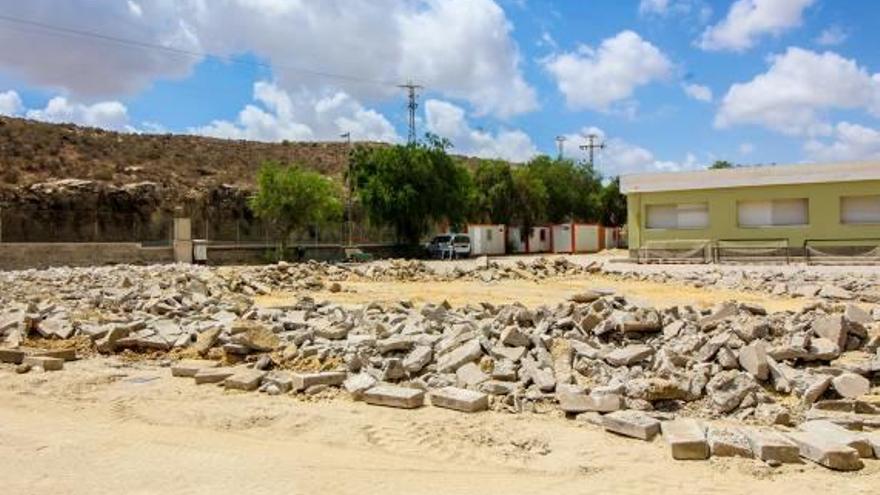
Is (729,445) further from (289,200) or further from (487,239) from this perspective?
→ (487,239)

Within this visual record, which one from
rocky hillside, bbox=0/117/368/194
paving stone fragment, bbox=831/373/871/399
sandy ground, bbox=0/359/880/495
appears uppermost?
rocky hillside, bbox=0/117/368/194

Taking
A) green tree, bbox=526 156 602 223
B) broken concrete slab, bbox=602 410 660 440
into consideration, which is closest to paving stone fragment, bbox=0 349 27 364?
broken concrete slab, bbox=602 410 660 440

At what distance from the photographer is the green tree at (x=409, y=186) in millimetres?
49094

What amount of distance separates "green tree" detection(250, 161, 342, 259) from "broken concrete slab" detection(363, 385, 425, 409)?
34868mm

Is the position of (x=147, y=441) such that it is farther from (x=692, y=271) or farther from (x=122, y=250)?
(x=122, y=250)

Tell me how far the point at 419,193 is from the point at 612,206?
3025 centimetres

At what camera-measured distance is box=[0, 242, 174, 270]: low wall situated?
34.3 metres

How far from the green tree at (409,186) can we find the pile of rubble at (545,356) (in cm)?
3226

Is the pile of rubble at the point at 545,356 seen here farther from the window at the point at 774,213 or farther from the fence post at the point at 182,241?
the fence post at the point at 182,241

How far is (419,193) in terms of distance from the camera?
49.6m

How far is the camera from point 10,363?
12938 mm

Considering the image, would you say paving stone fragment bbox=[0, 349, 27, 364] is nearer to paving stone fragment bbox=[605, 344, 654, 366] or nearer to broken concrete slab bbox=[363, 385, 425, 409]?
broken concrete slab bbox=[363, 385, 425, 409]

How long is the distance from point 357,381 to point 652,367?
3.95 metres

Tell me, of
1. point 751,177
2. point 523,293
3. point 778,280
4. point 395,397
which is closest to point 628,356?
point 395,397
